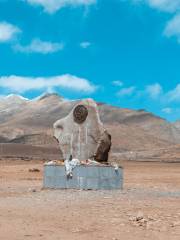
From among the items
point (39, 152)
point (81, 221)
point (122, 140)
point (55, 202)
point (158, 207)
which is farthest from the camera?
point (122, 140)

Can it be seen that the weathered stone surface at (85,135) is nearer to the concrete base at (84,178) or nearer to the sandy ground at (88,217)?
the concrete base at (84,178)

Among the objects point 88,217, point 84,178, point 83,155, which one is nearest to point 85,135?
point 83,155

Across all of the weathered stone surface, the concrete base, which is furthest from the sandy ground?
the weathered stone surface

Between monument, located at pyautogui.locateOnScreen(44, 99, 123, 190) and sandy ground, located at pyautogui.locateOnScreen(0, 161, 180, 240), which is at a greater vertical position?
monument, located at pyautogui.locateOnScreen(44, 99, 123, 190)

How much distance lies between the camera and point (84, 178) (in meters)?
20.2

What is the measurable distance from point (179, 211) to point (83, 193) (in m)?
5.72

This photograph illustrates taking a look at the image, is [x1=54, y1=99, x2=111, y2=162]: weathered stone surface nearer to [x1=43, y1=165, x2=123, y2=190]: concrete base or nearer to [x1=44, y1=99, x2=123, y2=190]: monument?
[x1=44, y1=99, x2=123, y2=190]: monument

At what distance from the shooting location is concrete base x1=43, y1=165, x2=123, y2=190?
20172 millimetres

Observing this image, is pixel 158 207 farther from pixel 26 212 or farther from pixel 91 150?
pixel 91 150

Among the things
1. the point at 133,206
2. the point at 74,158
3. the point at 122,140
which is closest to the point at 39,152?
the point at 122,140

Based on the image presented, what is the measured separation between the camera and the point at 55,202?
1522 centimetres

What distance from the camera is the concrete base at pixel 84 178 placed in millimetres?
20172

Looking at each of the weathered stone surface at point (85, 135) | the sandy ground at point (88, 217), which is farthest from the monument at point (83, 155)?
the sandy ground at point (88, 217)

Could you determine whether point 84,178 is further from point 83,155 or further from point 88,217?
point 88,217
